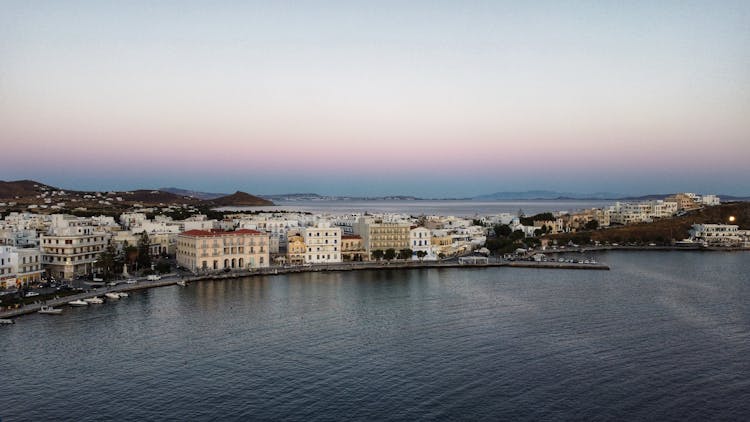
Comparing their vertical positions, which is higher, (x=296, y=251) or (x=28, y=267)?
(x=296, y=251)

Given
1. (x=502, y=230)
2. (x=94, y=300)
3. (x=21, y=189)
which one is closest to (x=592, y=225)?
(x=502, y=230)

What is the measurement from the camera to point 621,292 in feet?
101

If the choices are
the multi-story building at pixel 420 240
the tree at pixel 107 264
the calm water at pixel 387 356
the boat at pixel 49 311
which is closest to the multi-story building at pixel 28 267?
the tree at pixel 107 264

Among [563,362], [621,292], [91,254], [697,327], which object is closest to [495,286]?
[621,292]

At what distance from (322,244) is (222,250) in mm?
7731

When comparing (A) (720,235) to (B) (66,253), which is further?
(A) (720,235)

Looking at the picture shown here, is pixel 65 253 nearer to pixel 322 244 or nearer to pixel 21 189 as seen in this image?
pixel 322 244

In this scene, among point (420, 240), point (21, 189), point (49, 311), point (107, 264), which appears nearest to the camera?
point (49, 311)

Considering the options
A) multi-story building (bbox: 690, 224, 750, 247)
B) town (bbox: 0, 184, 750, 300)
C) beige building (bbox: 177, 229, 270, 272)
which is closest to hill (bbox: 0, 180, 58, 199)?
town (bbox: 0, 184, 750, 300)

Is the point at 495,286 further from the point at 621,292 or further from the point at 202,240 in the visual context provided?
the point at 202,240

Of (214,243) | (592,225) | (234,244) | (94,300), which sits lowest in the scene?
(94,300)

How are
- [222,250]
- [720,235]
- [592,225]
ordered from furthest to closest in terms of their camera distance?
[592,225]
[720,235]
[222,250]

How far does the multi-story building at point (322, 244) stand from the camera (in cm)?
4384

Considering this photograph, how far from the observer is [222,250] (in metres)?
39.6
